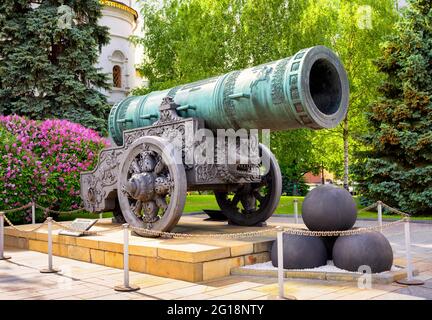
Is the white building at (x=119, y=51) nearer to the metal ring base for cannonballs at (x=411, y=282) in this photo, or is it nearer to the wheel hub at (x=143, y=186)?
the wheel hub at (x=143, y=186)

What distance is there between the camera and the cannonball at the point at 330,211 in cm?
610

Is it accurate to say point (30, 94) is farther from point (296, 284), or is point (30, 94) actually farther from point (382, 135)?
point (296, 284)

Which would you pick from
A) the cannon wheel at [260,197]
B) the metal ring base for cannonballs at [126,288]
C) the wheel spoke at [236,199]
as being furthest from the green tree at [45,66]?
the metal ring base for cannonballs at [126,288]

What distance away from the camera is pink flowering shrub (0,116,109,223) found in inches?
440

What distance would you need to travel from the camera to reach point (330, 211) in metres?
6.09

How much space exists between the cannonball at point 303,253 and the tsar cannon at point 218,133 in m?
1.40

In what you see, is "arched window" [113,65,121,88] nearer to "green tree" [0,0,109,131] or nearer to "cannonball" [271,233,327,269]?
"green tree" [0,0,109,131]

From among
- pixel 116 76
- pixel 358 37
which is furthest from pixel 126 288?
pixel 116 76

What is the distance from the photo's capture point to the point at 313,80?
22.1 ft

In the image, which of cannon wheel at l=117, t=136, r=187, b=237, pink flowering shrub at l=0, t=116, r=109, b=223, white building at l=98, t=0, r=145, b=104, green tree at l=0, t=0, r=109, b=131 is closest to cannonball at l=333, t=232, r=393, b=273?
cannon wheel at l=117, t=136, r=187, b=237

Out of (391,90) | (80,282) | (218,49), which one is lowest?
(80,282)

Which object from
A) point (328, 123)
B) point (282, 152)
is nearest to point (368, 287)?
point (328, 123)

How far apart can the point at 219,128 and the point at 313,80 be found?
58.6 inches

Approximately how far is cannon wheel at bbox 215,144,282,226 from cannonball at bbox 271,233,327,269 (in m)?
2.29
